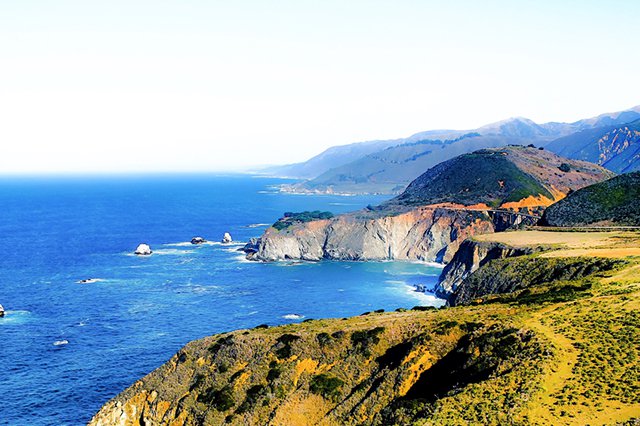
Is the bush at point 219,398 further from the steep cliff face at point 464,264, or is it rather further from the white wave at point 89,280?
the white wave at point 89,280

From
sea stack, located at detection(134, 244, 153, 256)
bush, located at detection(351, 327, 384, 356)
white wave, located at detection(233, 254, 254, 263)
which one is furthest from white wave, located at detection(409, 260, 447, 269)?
bush, located at detection(351, 327, 384, 356)

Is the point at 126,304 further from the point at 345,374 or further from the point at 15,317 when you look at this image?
the point at 345,374

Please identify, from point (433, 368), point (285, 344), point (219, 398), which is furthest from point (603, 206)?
point (219, 398)

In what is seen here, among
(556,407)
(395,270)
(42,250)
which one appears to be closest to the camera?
(556,407)

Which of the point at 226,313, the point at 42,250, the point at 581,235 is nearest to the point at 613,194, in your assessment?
the point at 581,235

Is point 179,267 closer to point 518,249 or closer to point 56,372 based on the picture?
point 56,372

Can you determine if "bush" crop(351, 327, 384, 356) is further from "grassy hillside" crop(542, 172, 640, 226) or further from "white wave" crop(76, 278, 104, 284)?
"white wave" crop(76, 278, 104, 284)
